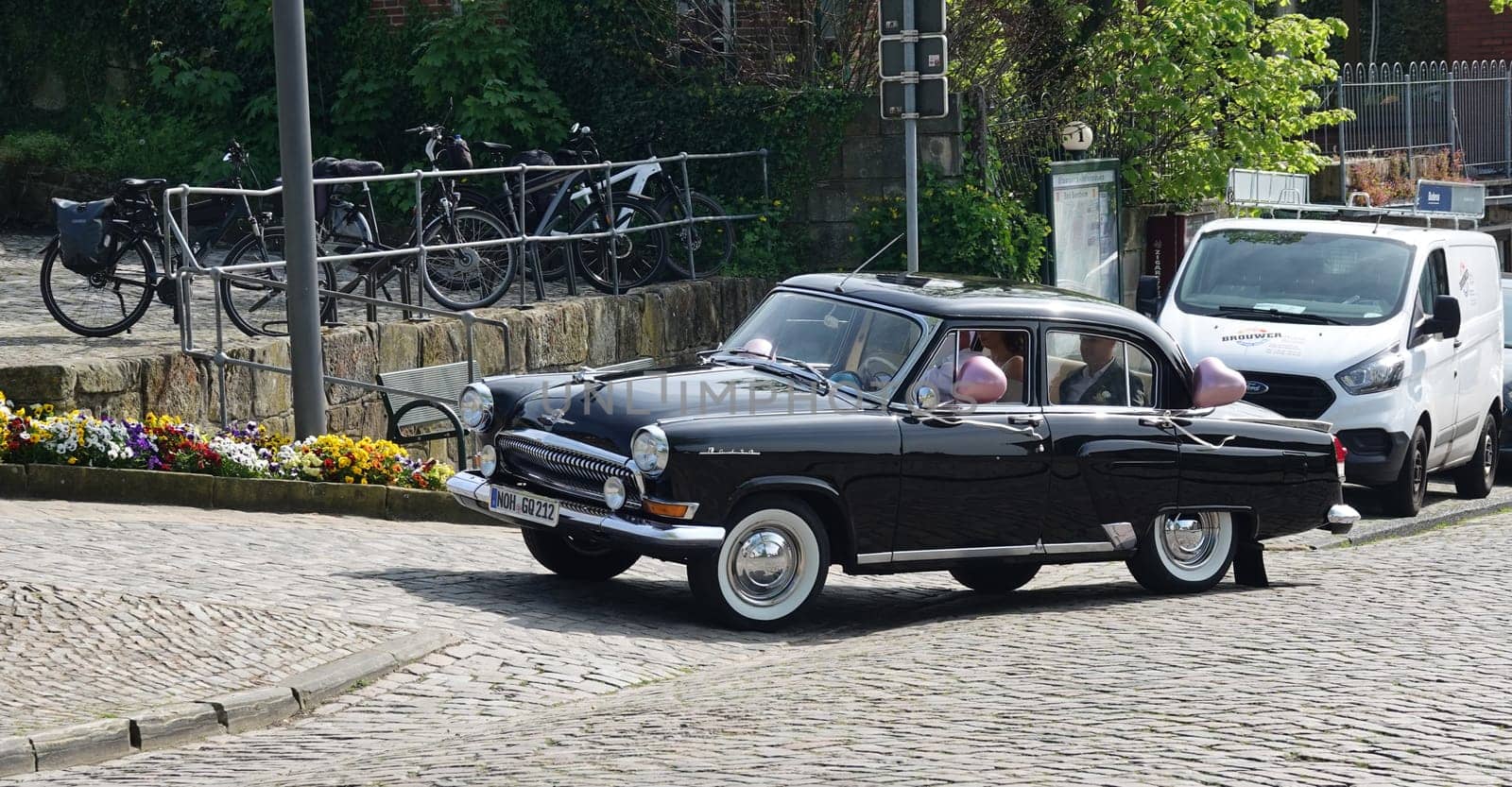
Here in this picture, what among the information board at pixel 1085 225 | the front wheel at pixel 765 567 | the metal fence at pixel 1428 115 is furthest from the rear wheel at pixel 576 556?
the metal fence at pixel 1428 115

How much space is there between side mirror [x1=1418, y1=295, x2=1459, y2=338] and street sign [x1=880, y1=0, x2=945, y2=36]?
410 cm

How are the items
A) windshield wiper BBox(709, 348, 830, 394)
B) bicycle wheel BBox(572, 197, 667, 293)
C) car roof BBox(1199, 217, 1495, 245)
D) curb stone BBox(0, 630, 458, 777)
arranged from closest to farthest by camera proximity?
curb stone BBox(0, 630, 458, 777) < windshield wiper BBox(709, 348, 830, 394) < car roof BBox(1199, 217, 1495, 245) < bicycle wheel BBox(572, 197, 667, 293)

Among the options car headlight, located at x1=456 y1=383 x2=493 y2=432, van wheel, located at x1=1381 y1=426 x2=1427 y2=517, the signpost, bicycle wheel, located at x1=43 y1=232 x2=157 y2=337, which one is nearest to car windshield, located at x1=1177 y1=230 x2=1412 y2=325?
van wheel, located at x1=1381 y1=426 x2=1427 y2=517

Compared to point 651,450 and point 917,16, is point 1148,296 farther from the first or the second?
point 651,450

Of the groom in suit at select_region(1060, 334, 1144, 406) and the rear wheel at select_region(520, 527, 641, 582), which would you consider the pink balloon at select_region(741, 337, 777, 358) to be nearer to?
the rear wheel at select_region(520, 527, 641, 582)

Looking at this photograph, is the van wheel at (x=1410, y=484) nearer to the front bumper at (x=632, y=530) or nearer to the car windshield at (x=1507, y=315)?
Answer: the car windshield at (x=1507, y=315)

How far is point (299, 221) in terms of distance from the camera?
12.0 metres

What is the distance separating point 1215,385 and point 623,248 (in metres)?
7.66

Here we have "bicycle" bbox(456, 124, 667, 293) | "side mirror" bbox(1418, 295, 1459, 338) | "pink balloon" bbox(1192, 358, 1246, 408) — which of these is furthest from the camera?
"bicycle" bbox(456, 124, 667, 293)

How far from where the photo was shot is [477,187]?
1747 centimetres

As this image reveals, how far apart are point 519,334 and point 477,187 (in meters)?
3.04

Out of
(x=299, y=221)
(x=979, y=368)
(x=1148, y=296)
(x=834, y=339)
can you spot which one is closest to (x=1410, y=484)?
(x=1148, y=296)

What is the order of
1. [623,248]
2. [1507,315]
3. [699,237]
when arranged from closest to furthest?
[623,248] → [699,237] → [1507,315]

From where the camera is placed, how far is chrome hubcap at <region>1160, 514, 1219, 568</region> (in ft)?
33.8
